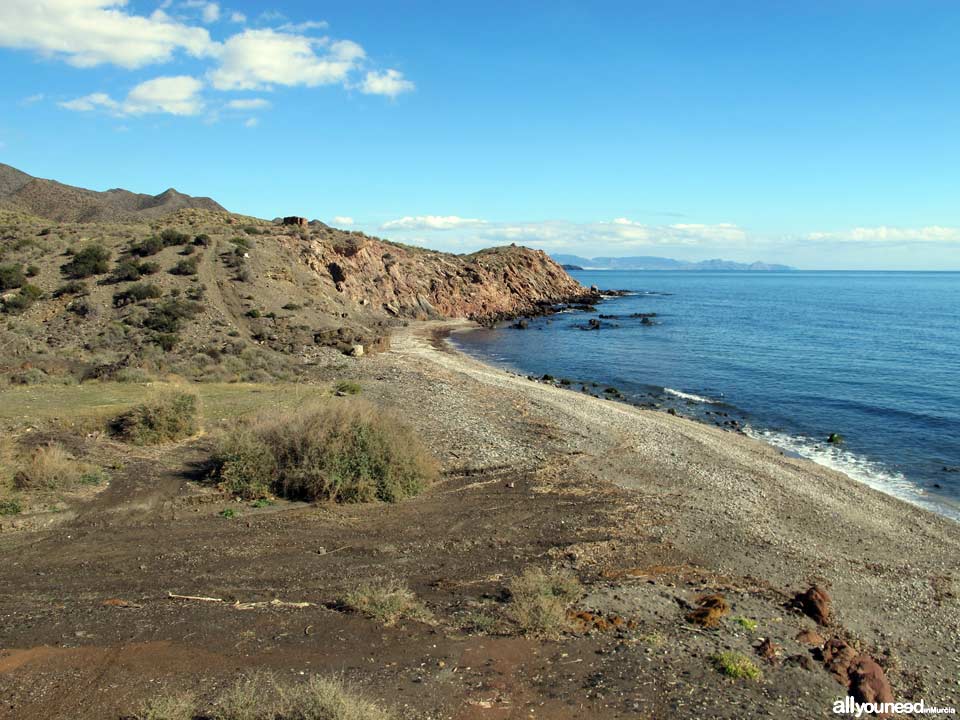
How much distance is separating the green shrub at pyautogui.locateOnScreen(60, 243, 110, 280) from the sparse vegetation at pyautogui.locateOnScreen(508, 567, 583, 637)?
35406 millimetres

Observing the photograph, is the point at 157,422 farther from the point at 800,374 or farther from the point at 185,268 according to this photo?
the point at 800,374

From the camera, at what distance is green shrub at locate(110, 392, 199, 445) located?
1664cm

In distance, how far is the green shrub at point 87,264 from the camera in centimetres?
3644

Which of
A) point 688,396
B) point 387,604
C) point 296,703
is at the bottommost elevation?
point 688,396

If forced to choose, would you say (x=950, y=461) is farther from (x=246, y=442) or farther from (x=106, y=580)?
(x=106, y=580)

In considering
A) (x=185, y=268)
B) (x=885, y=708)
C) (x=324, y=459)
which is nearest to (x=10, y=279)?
(x=185, y=268)

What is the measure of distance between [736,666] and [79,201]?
93.2 meters

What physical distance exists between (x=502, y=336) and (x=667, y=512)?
4383 cm

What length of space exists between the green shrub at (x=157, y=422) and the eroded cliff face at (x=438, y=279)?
36661 mm

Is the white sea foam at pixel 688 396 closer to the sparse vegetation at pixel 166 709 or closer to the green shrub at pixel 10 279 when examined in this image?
the sparse vegetation at pixel 166 709

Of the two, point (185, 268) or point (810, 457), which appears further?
point (185, 268)

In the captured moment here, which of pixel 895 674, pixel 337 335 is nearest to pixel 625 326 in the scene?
pixel 337 335

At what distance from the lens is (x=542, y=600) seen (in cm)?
941

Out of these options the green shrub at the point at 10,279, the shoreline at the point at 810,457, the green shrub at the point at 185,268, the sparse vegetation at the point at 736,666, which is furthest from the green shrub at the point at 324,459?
the green shrub at the point at 10,279
